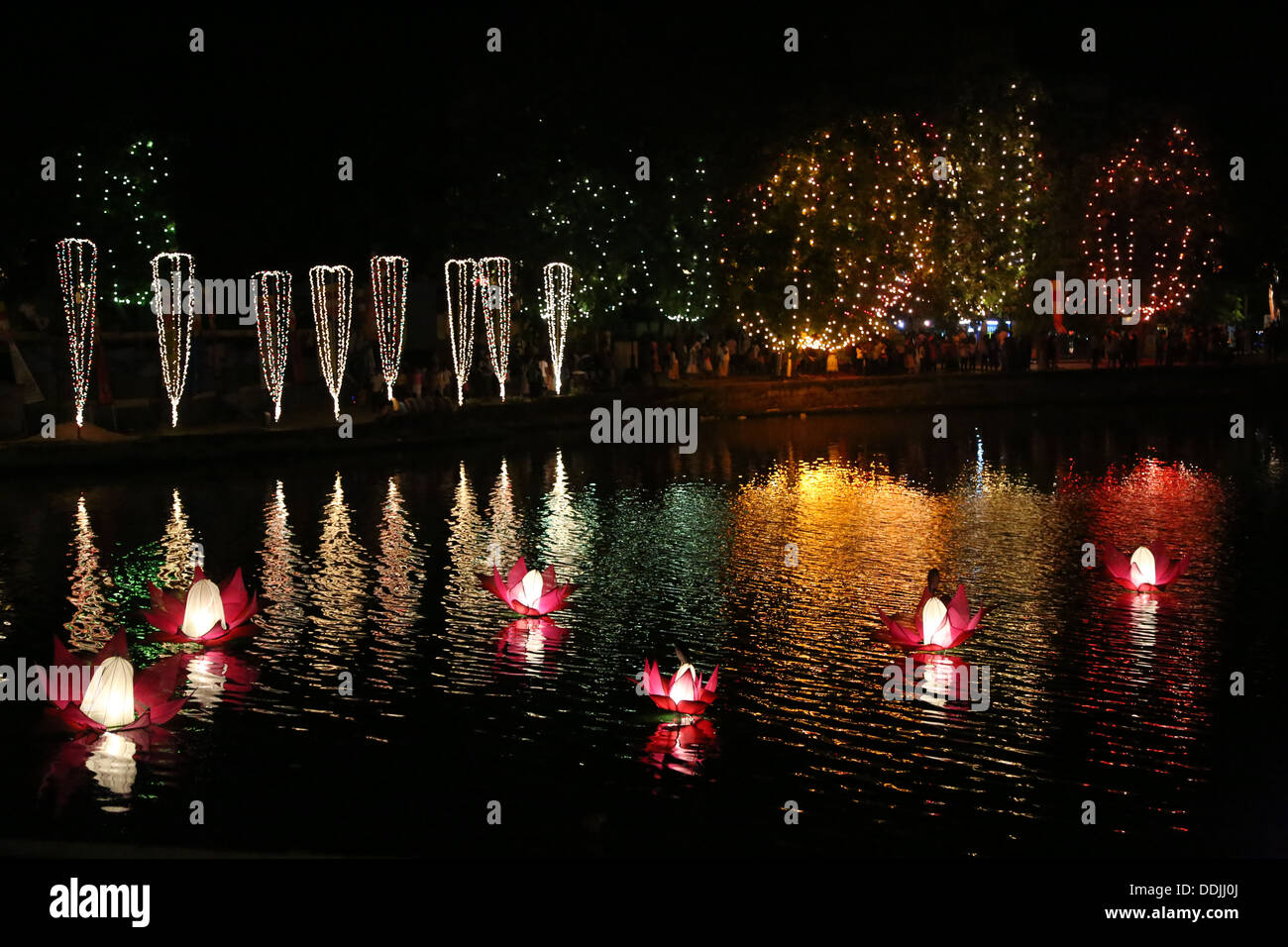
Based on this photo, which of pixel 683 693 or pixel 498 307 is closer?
pixel 683 693

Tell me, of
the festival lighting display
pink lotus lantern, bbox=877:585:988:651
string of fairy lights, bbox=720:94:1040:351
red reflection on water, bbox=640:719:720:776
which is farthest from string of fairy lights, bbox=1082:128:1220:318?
red reflection on water, bbox=640:719:720:776

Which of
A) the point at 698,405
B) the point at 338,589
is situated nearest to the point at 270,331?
the point at 698,405

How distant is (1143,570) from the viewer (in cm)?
1190

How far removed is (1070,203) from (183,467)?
32.3 metres

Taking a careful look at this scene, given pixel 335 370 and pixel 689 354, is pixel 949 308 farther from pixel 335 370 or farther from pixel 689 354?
pixel 335 370

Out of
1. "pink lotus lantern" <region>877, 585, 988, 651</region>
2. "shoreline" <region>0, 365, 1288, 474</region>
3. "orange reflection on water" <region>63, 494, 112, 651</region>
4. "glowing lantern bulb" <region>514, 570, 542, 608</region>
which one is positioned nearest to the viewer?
"pink lotus lantern" <region>877, 585, 988, 651</region>

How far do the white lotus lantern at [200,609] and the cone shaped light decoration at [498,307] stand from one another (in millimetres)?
17678

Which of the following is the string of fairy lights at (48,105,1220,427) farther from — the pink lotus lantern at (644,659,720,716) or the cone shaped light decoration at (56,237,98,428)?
the pink lotus lantern at (644,659,720,716)

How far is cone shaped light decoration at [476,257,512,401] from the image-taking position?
95.5ft

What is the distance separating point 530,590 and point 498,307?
21356 mm

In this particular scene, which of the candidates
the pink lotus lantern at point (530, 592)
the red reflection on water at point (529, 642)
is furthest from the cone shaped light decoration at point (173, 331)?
the red reflection on water at point (529, 642)

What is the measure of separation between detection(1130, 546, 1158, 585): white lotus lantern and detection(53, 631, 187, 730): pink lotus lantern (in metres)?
7.86

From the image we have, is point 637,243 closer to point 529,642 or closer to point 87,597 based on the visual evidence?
point 87,597
